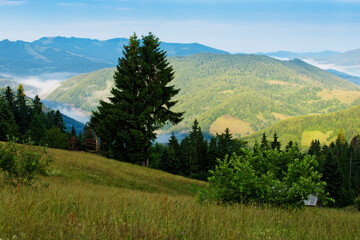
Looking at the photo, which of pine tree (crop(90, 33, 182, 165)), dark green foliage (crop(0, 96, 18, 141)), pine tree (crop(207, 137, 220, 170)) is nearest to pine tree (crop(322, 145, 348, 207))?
pine tree (crop(207, 137, 220, 170))

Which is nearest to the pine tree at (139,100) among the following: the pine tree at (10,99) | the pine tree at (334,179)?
the pine tree at (334,179)

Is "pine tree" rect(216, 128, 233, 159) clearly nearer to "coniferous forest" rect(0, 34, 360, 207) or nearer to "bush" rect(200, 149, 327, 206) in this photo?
"coniferous forest" rect(0, 34, 360, 207)

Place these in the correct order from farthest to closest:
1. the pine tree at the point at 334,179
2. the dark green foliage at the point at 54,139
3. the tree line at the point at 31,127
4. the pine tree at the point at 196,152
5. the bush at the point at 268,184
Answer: the pine tree at the point at 196,152
the dark green foliage at the point at 54,139
the tree line at the point at 31,127
the pine tree at the point at 334,179
the bush at the point at 268,184

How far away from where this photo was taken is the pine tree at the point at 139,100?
24.5 m

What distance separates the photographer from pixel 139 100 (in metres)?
25.0

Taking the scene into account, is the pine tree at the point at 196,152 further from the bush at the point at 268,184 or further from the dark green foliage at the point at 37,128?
the bush at the point at 268,184

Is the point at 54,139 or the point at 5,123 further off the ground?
the point at 5,123

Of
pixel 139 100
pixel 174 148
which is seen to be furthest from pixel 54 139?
pixel 139 100

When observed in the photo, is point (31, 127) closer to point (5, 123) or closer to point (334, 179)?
point (5, 123)

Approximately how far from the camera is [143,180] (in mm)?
17625

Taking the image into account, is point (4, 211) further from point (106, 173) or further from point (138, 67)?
point (138, 67)

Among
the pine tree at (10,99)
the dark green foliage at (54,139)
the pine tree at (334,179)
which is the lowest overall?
the pine tree at (334,179)

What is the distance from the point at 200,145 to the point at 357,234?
218ft

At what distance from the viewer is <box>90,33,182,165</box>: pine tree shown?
24.5 metres
